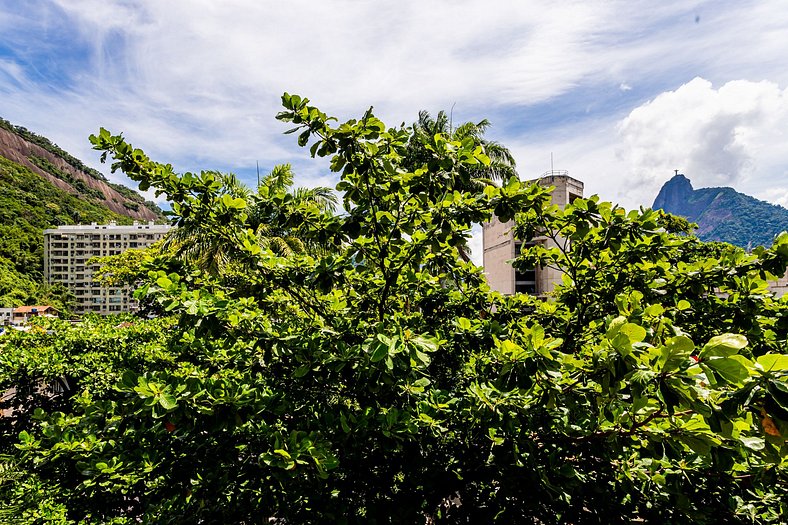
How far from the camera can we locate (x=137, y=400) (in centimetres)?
184

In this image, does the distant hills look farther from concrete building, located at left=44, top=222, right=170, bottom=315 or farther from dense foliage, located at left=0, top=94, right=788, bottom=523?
dense foliage, located at left=0, top=94, right=788, bottom=523

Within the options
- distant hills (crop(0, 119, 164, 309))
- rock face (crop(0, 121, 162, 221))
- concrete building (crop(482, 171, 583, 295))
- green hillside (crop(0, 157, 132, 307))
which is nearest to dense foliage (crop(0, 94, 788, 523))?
concrete building (crop(482, 171, 583, 295))

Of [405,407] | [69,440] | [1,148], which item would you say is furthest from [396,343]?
[1,148]

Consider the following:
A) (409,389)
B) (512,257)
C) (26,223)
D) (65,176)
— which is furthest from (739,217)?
(65,176)

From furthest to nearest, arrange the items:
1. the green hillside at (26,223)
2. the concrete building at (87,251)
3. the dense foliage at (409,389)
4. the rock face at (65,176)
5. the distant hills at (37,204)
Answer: the rock face at (65,176), the concrete building at (87,251), the distant hills at (37,204), the green hillside at (26,223), the dense foliage at (409,389)

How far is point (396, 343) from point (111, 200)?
6303 inches

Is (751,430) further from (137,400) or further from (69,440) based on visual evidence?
(69,440)

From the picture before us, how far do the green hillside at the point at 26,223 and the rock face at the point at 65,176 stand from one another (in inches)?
976

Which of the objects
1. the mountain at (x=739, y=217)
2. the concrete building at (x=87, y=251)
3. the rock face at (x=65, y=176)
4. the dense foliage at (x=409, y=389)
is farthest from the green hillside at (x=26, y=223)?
the mountain at (x=739, y=217)

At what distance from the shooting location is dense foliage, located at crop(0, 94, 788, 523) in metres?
1.67

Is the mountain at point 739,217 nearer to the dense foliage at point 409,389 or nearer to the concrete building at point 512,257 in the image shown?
the concrete building at point 512,257

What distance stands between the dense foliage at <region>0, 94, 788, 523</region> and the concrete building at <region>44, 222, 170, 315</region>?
86.8 m

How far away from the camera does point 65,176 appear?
120m

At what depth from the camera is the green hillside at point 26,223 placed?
5664cm
